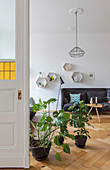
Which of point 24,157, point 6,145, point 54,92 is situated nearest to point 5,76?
point 6,145

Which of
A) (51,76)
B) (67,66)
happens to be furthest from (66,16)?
(51,76)

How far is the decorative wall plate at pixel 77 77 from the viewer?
565 centimetres

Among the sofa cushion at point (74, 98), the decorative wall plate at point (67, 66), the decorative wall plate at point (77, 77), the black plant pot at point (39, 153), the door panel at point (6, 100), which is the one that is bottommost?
the black plant pot at point (39, 153)

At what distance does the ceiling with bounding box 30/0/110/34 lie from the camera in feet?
11.9

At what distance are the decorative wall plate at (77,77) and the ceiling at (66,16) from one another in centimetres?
170

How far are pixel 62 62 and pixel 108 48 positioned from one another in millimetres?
1995

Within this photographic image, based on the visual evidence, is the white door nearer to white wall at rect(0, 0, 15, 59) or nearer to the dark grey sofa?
white wall at rect(0, 0, 15, 59)

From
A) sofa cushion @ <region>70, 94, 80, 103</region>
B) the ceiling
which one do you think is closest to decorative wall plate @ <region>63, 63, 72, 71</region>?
sofa cushion @ <region>70, 94, 80, 103</region>

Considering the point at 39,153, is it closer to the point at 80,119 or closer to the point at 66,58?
the point at 80,119

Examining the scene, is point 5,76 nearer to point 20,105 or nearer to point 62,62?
point 20,105

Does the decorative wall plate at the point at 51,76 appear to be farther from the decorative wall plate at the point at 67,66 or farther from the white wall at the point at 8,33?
the white wall at the point at 8,33

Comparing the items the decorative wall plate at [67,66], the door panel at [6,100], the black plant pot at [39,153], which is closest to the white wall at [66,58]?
the decorative wall plate at [67,66]

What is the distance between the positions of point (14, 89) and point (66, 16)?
345cm

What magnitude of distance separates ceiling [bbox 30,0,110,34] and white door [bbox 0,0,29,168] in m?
2.15
